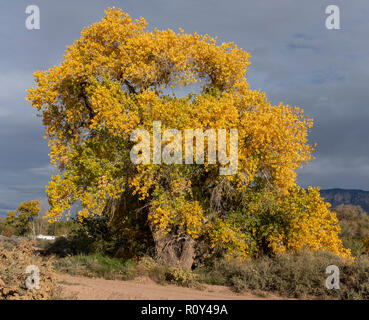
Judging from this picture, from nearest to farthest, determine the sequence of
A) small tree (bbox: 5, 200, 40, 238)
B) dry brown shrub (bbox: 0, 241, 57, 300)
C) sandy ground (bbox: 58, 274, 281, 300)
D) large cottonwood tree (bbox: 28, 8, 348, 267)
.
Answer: dry brown shrub (bbox: 0, 241, 57, 300), sandy ground (bbox: 58, 274, 281, 300), large cottonwood tree (bbox: 28, 8, 348, 267), small tree (bbox: 5, 200, 40, 238)

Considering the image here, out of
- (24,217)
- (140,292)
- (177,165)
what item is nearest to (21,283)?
(140,292)

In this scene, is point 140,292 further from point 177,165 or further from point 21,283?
point 177,165

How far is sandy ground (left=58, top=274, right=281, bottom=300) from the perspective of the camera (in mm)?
10266

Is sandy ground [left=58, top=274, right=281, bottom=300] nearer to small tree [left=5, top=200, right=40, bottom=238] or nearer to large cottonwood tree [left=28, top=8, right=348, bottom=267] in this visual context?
large cottonwood tree [left=28, top=8, right=348, bottom=267]

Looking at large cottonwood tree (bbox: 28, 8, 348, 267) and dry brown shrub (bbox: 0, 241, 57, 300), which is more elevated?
large cottonwood tree (bbox: 28, 8, 348, 267)

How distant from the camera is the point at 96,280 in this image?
1362cm

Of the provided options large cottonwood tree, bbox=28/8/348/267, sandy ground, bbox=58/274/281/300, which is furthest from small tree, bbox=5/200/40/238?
sandy ground, bbox=58/274/281/300

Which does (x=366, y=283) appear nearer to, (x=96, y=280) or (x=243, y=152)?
(x=243, y=152)
